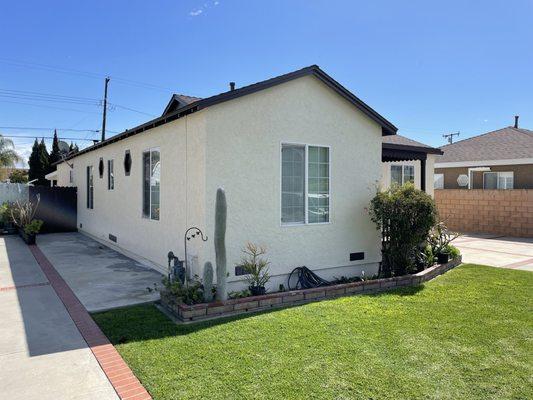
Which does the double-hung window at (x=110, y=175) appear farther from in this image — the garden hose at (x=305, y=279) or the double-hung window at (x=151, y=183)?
the garden hose at (x=305, y=279)

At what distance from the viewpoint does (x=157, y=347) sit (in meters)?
4.99

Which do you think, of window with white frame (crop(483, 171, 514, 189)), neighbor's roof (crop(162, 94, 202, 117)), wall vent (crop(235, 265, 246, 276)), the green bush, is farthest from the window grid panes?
window with white frame (crop(483, 171, 514, 189))

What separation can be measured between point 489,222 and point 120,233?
1686 centimetres

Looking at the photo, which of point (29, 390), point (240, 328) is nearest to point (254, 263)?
point (240, 328)

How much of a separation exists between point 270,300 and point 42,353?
3496 mm

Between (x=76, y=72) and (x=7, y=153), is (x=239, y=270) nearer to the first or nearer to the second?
(x=76, y=72)

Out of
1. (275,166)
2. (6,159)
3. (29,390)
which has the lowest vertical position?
(29,390)

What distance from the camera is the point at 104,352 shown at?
4.88m

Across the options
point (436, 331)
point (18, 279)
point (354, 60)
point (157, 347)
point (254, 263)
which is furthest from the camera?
point (354, 60)

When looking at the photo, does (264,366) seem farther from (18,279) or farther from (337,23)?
(337,23)

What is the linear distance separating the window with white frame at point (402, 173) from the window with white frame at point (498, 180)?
9573 millimetres

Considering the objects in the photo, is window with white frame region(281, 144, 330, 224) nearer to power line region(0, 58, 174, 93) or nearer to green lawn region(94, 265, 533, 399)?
green lawn region(94, 265, 533, 399)

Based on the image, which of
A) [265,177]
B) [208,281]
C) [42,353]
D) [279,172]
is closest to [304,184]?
[279,172]

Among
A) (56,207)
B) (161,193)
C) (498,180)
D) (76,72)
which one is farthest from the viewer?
(76,72)
